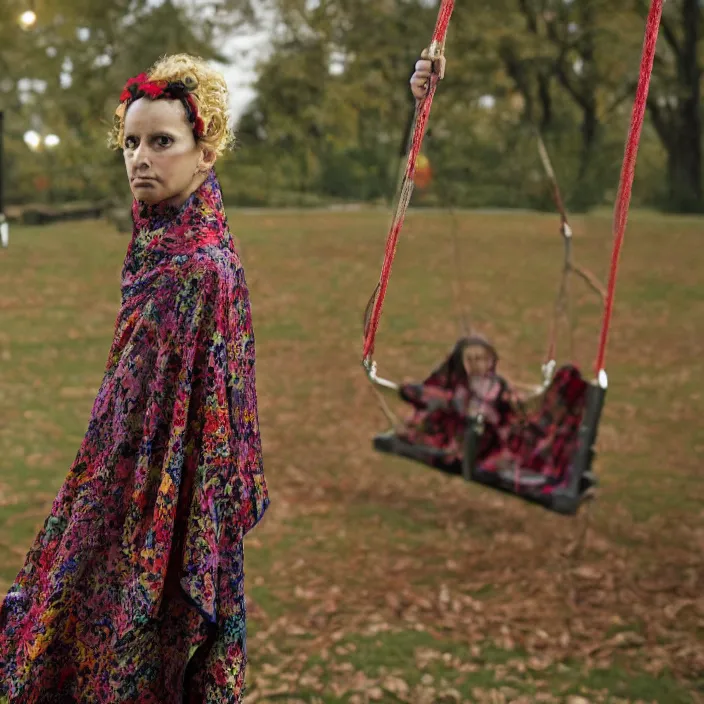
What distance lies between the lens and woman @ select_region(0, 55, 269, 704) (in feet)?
8.04

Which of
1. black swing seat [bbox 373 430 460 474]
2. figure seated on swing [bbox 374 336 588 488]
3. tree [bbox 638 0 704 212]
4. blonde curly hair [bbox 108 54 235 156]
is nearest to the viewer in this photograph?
blonde curly hair [bbox 108 54 235 156]

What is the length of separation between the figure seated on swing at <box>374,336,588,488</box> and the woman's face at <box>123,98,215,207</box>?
3145 mm

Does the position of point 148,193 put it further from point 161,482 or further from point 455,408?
point 455,408

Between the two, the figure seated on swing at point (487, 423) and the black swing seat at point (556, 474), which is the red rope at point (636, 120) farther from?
the figure seated on swing at point (487, 423)

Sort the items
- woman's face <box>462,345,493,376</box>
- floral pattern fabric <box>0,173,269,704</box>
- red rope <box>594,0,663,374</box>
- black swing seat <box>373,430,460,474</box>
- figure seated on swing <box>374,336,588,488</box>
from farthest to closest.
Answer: woman's face <box>462,345,493,376</box> → black swing seat <box>373,430,460,474</box> → figure seated on swing <box>374,336,588,488</box> → red rope <box>594,0,663,374</box> → floral pattern fabric <box>0,173,269,704</box>

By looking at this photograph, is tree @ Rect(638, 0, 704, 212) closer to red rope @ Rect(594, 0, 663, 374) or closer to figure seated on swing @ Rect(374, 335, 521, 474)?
figure seated on swing @ Rect(374, 335, 521, 474)

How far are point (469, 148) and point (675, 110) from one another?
5096 mm

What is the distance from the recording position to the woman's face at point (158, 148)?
252 centimetres

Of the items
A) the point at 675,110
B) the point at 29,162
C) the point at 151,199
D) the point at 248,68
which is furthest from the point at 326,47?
the point at 151,199

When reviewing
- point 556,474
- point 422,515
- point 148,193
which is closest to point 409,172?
point 148,193

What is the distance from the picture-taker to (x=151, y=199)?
2.56 m

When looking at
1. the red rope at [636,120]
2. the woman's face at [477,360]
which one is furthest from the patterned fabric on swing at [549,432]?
the red rope at [636,120]

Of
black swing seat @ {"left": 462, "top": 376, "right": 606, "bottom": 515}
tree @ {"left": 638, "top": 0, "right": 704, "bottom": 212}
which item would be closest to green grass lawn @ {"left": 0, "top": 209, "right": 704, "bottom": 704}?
black swing seat @ {"left": 462, "top": 376, "right": 606, "bottom": 515}

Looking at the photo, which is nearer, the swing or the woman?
the woman
